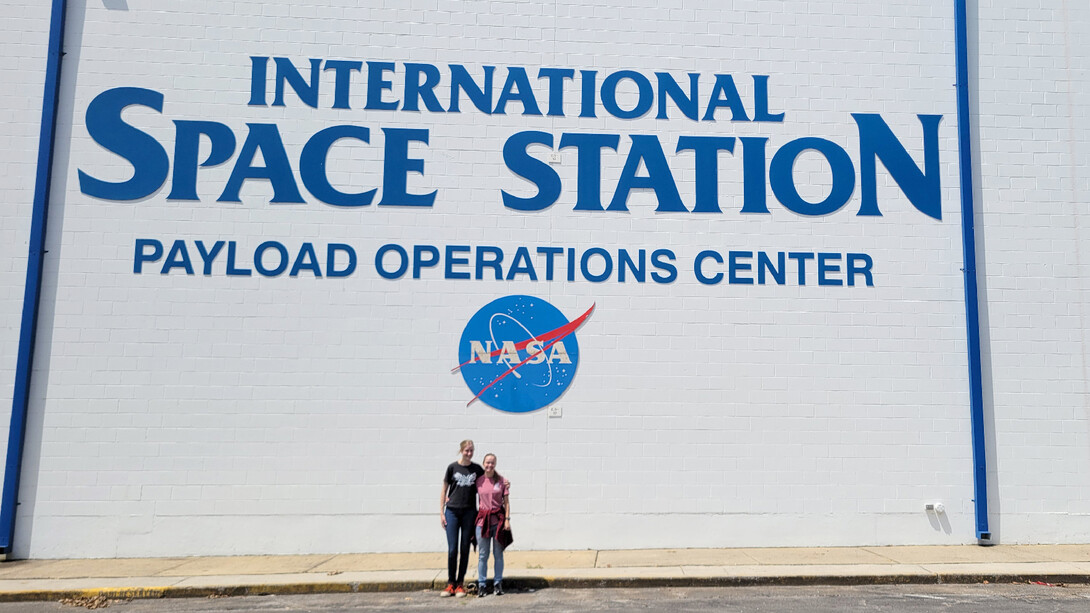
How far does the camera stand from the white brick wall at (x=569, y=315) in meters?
11.5

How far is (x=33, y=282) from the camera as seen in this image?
37.8 feet

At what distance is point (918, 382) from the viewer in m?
12.1

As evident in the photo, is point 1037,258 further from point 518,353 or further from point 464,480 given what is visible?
point 464,480

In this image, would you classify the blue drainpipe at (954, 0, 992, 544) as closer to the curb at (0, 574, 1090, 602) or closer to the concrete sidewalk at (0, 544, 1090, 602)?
the concrete sidewalk at (0, 544, 1090, 602)

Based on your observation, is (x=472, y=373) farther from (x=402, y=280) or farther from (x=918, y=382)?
(x=918, y=382)

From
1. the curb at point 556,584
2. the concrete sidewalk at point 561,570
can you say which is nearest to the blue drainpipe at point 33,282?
the concrete sidewalk at point 561,570

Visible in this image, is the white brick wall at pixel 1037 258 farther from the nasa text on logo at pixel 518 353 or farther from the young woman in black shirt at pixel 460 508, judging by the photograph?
the young woman in black shirt at pixel 460 508

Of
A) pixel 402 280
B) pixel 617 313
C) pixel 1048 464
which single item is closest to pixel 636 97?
pixel 617 313

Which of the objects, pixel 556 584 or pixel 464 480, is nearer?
pixel 464 480

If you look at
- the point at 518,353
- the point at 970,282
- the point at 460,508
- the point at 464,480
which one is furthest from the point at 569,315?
the point at 970,282

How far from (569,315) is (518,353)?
2.86 ft

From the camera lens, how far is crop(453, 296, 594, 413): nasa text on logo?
38.7 feet

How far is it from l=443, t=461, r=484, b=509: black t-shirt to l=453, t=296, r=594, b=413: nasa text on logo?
2.17m

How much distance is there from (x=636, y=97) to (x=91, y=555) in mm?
9519
